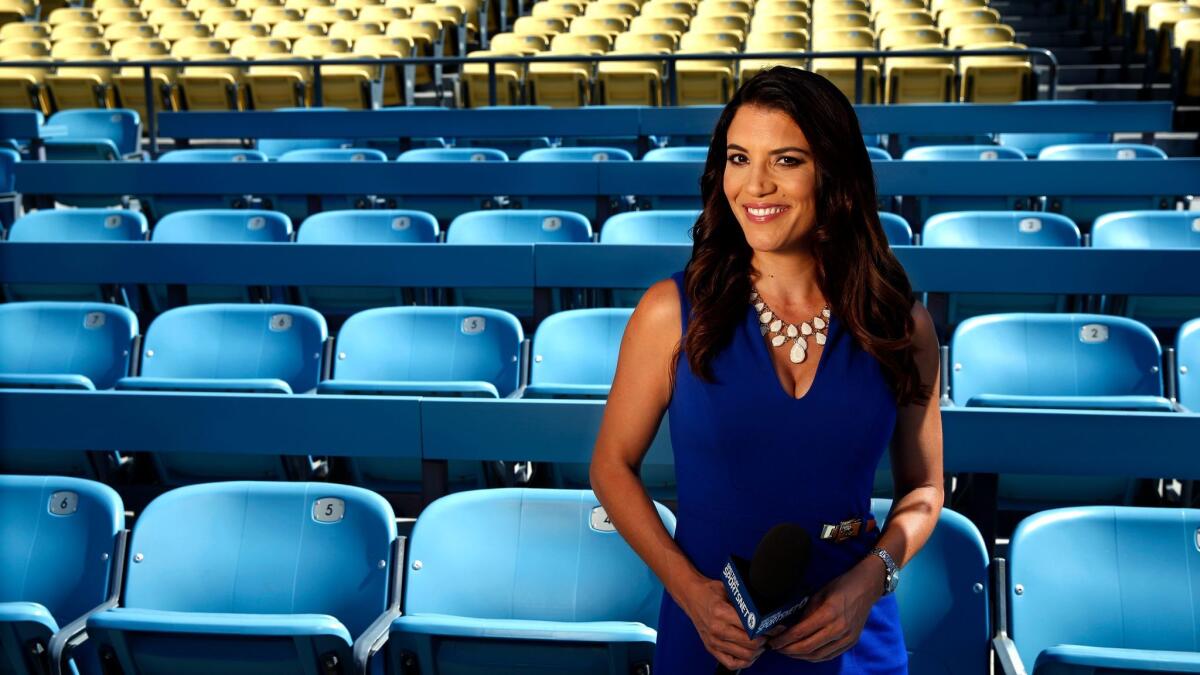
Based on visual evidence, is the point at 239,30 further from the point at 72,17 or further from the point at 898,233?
the point at 898,233

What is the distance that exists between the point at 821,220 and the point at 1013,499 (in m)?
1.60

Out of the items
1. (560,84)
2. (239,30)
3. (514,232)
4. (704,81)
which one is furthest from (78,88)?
(514,232)

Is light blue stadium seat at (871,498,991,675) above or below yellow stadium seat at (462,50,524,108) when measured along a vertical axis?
below

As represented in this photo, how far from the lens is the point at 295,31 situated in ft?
31.5

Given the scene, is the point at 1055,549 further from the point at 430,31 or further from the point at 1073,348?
the point at 430,31

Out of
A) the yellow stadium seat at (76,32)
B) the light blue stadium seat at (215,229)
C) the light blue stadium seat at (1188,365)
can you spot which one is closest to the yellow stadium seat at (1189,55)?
the light blue stadium seat at (1188,365)

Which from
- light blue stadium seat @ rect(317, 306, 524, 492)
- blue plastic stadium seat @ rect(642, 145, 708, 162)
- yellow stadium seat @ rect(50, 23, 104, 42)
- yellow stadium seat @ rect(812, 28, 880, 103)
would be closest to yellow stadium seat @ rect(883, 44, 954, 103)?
yellow stadium seat @ rect(812, 28, 880, 103)

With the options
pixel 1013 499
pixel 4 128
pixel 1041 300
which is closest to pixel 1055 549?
pixel 1013 499

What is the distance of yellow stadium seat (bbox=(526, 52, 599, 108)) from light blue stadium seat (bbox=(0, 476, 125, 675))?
232 inches

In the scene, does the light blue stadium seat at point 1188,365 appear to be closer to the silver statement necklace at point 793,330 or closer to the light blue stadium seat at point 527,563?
the light blue stadium seat at point 527,563

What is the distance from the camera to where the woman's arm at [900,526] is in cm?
131

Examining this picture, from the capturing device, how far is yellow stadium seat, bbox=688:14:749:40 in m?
8.80

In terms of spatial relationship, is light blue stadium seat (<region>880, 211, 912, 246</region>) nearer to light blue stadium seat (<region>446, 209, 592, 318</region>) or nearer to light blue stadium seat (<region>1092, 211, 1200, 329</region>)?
light blue stadium seat (<region>1092, 211, 1200, 329</region>)

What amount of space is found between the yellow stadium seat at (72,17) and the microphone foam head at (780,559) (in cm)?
1058
